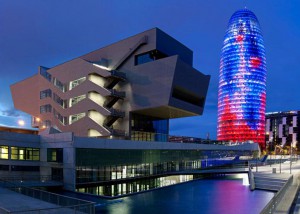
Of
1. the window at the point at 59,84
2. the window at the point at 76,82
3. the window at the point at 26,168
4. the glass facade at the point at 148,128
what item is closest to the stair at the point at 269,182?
the glass facade at the point at 148,128

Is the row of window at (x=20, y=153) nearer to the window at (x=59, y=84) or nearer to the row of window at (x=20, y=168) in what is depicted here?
the row of window at (x=20, y=168)

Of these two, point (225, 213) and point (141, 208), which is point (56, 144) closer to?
point (141, 208)

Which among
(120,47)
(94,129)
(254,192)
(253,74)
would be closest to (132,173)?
(94,129)

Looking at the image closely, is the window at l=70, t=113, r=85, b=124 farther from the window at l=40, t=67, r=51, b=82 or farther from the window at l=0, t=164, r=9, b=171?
the window at l=0, t=164, r=9, b=171

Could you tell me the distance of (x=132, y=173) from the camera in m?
50.4

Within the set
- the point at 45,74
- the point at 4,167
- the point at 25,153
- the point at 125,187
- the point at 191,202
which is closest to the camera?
the point at 191,202

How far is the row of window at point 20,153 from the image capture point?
40.7 metres

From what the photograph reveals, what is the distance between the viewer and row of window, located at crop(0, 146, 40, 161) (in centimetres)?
4069

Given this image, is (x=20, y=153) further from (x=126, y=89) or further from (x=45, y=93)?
(x=45, y=93)

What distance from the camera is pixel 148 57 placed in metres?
62.0

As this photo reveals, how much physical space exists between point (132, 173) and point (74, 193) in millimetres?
14719

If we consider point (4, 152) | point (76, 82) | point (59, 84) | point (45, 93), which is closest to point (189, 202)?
point (4, 152)

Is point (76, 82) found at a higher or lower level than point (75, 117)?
higher

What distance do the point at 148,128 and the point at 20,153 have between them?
3332 centimetres
